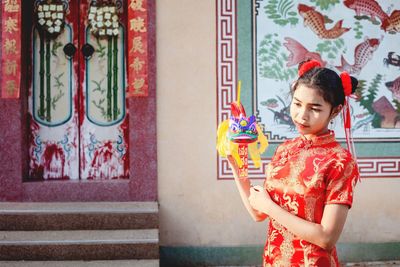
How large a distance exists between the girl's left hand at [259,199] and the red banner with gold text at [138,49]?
11.1ft

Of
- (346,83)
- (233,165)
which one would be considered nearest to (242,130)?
(233,165)

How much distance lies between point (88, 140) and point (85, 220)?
0.96m

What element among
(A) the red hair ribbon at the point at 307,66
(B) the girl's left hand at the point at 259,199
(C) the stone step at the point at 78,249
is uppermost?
(A) the red hair ribbon at the point at 307,66

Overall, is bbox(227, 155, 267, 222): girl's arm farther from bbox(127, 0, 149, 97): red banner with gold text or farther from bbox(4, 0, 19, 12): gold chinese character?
bbox(4, 0, 19, 12): gold chinese character

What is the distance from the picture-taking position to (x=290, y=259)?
1913 mm

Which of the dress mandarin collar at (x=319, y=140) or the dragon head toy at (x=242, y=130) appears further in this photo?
the dragon head toy at (x=242, y=130)

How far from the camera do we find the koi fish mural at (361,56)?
546 cm

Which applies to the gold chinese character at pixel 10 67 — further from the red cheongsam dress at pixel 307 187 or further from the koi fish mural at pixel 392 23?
the red cheongsam dress at pixel 307 187

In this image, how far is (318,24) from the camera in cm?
544

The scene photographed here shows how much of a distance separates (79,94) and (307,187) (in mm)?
4072

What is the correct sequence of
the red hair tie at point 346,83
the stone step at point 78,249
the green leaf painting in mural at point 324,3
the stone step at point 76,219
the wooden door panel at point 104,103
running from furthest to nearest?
the wooden door panel at point 104,103
the green leaf painting in mural at point 324,3
the stone step at point 76,219
the stone step at point 78,249
the red hair tie at point 346,83

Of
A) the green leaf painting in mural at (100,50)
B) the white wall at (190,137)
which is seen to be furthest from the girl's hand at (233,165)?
the green leaf painting in mural at (100,50)

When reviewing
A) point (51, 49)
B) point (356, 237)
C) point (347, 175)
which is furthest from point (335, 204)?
point (51, 49)

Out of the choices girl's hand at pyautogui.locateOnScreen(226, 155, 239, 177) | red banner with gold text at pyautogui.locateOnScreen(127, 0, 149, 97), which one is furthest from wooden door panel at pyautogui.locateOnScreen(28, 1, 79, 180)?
girl's hand at pyautogui.locateOnScreen(226, 155, 239, 177)
